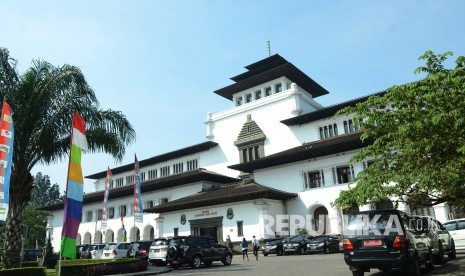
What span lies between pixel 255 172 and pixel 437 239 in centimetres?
2306

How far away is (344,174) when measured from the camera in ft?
99.9

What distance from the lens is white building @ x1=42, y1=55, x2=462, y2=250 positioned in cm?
3077

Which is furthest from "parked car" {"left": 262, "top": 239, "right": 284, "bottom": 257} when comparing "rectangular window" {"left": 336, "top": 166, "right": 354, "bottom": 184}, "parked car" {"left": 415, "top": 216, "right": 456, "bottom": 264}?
"parked car" {"left": 415, "top": 216, "right": 456, "bottom": 264}

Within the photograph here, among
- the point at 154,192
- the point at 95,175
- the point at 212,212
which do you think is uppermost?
the point at 95,175

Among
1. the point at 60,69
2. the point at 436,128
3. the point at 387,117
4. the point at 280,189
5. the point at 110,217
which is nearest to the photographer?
the point at 436,128

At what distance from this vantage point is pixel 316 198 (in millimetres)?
31094

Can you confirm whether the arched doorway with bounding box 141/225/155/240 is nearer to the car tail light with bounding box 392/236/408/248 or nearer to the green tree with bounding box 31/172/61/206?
the car tail light with bounding box 392/236/408/248

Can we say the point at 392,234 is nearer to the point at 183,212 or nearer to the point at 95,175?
the point at 183,212

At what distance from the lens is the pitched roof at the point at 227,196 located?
30.6 metres

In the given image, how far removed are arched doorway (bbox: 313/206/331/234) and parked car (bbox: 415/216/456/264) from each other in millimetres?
15042

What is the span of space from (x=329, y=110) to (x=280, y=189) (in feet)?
27.6

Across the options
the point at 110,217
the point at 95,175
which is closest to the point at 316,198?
the point at 110,217

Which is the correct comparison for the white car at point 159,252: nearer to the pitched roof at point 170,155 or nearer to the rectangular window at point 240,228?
the rectangular window at point 240,228

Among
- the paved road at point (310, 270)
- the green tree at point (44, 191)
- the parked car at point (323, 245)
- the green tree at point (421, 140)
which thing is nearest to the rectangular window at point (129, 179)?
the parked car at point (323, 245)
